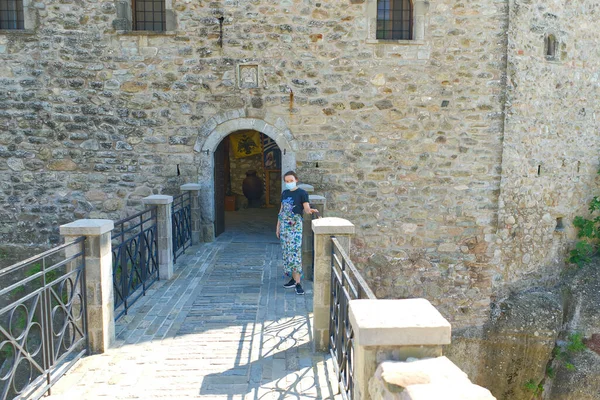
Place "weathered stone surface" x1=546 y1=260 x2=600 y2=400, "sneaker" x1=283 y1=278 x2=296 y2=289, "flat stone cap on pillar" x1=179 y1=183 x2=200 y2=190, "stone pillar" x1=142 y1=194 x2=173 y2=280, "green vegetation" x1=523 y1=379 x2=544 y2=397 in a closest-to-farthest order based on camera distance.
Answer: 1. "sneaker" x1=283 y1=278 x2=296 y2=289
2. "stone pillar" x1=142 y1=194 x2=173 y2=280
3. "flat stone cap on pillar" x1=179 y1=183 x2=200 y2=190
4. "weathered stone surface" x1=546 y1=260 x2=600 y2=400
5. "green vegetation" x1=523 y1=379 x2=544 y2=397

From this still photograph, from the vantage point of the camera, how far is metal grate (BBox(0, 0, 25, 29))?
8.23 metres

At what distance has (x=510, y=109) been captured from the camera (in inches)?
334

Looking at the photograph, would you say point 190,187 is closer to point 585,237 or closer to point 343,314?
point 343,314

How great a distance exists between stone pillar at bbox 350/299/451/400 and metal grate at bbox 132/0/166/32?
7.40 m

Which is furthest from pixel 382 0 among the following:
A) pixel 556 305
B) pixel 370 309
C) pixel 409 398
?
pixel 409 398

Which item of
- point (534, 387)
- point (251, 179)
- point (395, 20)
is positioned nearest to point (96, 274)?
point (395, 20)

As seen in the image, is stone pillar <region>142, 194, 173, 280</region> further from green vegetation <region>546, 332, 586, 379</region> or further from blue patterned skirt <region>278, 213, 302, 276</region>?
green vegetation <region>546, 332, 586, 379</region>

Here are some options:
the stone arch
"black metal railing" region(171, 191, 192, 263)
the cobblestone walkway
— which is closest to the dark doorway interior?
the stone arch

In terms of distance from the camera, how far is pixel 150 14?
27.5 feet

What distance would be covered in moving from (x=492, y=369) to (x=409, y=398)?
7.94 metres

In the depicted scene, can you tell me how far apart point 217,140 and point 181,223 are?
1658 millimetres

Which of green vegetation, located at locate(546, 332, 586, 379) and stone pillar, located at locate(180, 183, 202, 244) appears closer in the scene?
stone pillar, located at locate(180, 183, 202, 244)

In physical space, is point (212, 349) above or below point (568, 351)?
above

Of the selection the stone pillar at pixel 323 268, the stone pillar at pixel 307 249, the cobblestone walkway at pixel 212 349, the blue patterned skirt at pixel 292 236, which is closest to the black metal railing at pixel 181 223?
the cobblestone walkway at pixel 212 349
